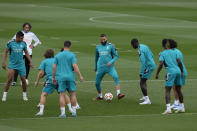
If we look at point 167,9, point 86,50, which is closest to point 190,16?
point 167,9

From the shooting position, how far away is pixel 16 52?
73.6 ft

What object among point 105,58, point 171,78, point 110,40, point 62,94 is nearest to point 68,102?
point 62,94

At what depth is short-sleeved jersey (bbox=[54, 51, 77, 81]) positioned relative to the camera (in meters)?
19.5

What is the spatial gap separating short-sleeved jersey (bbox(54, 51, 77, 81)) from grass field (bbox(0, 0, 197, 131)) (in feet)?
3.85

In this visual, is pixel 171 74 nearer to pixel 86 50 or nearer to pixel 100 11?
pixel 86 50

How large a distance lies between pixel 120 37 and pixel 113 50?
18802mm

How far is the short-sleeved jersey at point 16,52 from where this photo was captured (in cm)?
2241

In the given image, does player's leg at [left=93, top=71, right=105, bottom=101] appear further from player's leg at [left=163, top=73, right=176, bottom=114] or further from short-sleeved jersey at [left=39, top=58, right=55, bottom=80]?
player's leg at [left=163, top=73, right=176, bottom=114]

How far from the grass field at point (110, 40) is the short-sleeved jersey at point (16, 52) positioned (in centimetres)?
115

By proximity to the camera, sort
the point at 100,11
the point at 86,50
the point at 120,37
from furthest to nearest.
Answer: the point at 100,11 < the point at 120,37 < the point at 86,50

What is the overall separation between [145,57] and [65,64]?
3.53 metres

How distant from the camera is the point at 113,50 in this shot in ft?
74.8

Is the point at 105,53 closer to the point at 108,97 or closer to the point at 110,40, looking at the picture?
the point at 108,97

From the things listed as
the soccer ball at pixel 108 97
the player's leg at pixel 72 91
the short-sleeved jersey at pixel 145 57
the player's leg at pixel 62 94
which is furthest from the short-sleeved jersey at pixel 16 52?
the short-sleeved jersey at pixel 145 57
